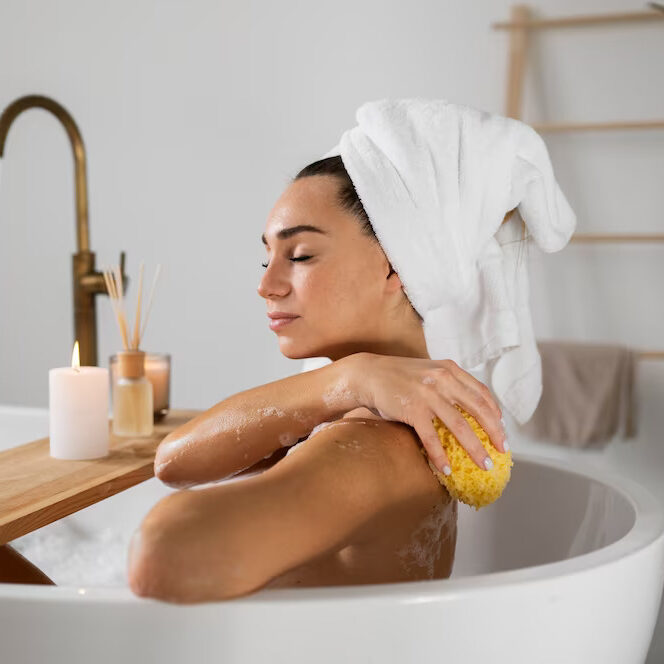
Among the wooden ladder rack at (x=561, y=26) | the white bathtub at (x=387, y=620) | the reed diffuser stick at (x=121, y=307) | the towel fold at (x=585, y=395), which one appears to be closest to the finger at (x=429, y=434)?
the white bathtub at (x=387, y=620)

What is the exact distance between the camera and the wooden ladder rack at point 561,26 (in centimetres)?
241

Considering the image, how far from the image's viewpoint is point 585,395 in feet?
7.88

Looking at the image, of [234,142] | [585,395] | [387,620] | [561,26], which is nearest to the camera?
[387,620]

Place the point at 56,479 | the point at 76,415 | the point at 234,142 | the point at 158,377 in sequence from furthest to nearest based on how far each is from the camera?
the point at 234,142, the point at 158,377, the point at 76,415, the point at 56,479

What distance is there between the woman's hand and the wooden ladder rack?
1604mm

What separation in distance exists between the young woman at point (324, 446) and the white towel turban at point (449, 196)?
0.11ft

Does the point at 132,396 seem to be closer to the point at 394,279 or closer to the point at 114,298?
the point at 114,298

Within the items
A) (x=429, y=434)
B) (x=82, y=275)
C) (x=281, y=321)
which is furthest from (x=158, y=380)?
(x=429, y=434)

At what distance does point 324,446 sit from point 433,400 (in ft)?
0.45

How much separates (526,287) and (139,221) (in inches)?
76.9

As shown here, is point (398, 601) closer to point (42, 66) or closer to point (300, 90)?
point (300, 90)

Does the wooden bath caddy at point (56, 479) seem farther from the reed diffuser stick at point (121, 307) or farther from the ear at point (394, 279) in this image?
the ear at point (394, 279)

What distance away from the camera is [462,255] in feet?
3.74

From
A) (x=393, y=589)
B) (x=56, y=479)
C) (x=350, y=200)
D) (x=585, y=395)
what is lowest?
(x=585, y=395)
